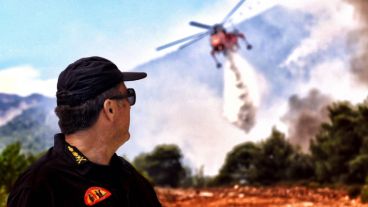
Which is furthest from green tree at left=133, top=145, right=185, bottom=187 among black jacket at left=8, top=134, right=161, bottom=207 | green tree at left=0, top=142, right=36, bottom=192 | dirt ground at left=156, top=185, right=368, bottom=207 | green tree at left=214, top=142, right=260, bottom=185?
black jacket at left=8, top=134, right=161, bottom=207

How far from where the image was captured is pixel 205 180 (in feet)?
141

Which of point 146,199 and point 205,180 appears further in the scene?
point 205,180

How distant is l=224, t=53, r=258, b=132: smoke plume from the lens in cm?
4809

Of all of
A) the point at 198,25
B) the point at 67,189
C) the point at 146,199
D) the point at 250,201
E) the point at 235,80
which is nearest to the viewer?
the point at 67,189

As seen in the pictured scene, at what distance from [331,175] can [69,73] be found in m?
31.7

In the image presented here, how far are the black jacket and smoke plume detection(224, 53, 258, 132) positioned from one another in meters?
44.1

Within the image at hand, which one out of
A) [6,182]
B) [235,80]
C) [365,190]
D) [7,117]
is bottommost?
[365,190]

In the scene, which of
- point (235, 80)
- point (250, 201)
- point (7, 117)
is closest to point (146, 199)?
point (250, 201)

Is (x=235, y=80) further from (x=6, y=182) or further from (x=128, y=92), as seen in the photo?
(x=128, y=92)

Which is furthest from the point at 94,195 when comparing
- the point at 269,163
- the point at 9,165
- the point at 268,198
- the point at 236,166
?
the point at 236,166

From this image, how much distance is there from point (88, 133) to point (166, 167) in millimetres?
40700

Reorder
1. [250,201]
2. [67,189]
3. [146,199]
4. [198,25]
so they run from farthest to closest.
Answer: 1. [198,25]
2. [250,201]
3. [146,199]
4. [67,189]

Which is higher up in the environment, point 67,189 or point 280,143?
point 280,143

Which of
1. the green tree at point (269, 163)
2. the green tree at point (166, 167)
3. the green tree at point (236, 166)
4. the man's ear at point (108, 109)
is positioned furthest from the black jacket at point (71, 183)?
the green tree at point (166, 167)
